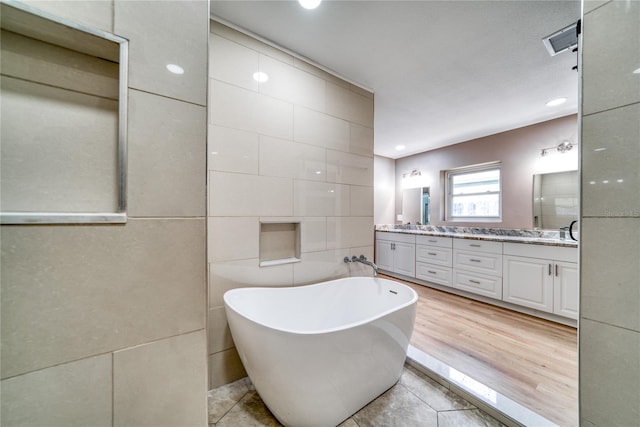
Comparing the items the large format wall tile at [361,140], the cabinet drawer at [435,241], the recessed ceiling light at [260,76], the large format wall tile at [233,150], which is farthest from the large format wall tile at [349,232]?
the cabinet drawer at [435,241]

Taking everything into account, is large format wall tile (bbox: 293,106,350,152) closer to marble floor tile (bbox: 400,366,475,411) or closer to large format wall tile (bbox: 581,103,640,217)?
large format wall tile (bbox: 581,103,640,217)

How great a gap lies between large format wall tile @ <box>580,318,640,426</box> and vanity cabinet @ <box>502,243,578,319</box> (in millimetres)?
2061

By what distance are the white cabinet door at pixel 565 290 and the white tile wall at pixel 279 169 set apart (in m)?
2.05

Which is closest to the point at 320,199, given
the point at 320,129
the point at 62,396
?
the point at 320,129

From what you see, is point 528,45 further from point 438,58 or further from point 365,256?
point 365,256

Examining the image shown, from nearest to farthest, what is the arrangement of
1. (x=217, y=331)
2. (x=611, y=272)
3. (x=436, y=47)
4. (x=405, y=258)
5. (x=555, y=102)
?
(x=611, y=272)
(x=217, y=331)
(x=436, y=47)
(x=555, y=102)
(x=405, y=258)

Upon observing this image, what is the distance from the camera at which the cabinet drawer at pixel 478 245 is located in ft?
9.28

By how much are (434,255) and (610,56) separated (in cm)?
308

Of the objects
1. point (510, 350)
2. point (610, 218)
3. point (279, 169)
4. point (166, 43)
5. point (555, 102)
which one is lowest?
point (510, 350)

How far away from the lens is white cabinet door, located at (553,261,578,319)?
2.26 m

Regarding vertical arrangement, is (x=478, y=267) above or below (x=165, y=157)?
below

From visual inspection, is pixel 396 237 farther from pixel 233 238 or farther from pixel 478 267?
pixel 233 238

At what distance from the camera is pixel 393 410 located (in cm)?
127

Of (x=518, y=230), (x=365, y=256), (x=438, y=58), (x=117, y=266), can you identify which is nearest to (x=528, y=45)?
(x=438, y=58)
